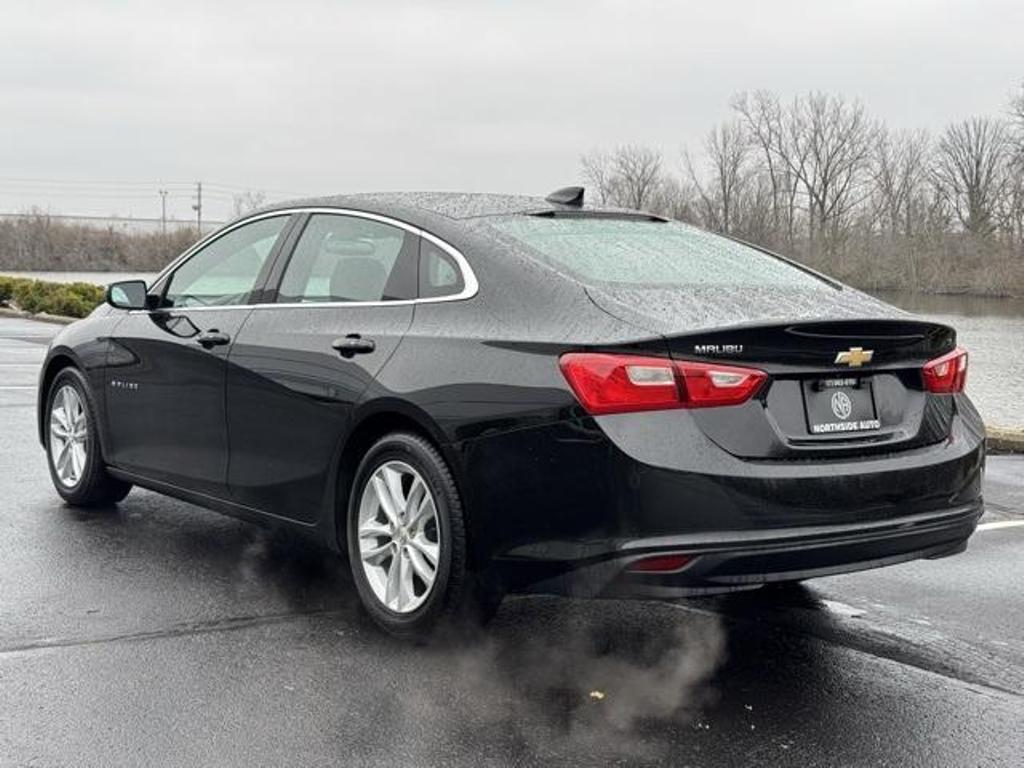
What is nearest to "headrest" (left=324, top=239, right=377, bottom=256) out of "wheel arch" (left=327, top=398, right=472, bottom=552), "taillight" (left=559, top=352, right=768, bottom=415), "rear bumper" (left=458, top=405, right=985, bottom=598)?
"wheel arch" (left=327, top=398, right=472, bottom=552)

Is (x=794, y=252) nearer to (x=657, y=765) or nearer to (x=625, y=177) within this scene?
(x=625, y=177)

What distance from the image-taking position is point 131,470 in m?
5.89

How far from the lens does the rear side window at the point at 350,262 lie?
4609 mm

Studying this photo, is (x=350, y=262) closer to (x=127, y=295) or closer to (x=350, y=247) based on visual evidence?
(x=350, y=247)

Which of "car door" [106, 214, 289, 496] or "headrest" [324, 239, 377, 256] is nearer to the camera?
"headrest" [324, 239, 377, 256]

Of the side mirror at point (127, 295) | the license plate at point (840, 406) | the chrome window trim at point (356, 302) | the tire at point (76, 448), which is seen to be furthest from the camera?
the tire at point (76, 448)

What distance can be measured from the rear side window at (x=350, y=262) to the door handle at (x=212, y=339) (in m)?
0.34

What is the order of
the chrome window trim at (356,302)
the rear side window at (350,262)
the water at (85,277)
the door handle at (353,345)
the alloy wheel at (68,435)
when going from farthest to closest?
the water at (85,277) < the alloy wheel at (68,435) < the rear side window at (350,262) < the door handle at (353,345) < the chrome window trim at (356,302)

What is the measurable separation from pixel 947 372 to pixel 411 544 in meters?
1.94

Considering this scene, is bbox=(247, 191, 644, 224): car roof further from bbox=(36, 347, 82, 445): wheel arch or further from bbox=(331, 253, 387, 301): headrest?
bbox=(36, 347, 82, 445): wheel arch

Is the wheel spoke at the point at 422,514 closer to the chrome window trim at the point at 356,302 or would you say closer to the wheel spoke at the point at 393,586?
the wheel spoke at the point at 393,586

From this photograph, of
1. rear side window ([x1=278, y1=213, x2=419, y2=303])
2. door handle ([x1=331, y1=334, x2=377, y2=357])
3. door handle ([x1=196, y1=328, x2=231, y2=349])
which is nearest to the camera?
door handle ([x1=331, y1=334, x2=377, y2=357])

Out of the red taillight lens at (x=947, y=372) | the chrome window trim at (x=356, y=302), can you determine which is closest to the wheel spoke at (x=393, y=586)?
the chrome window trim at (x=356, y=302)

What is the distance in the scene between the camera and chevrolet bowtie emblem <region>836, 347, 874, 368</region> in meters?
3.86
